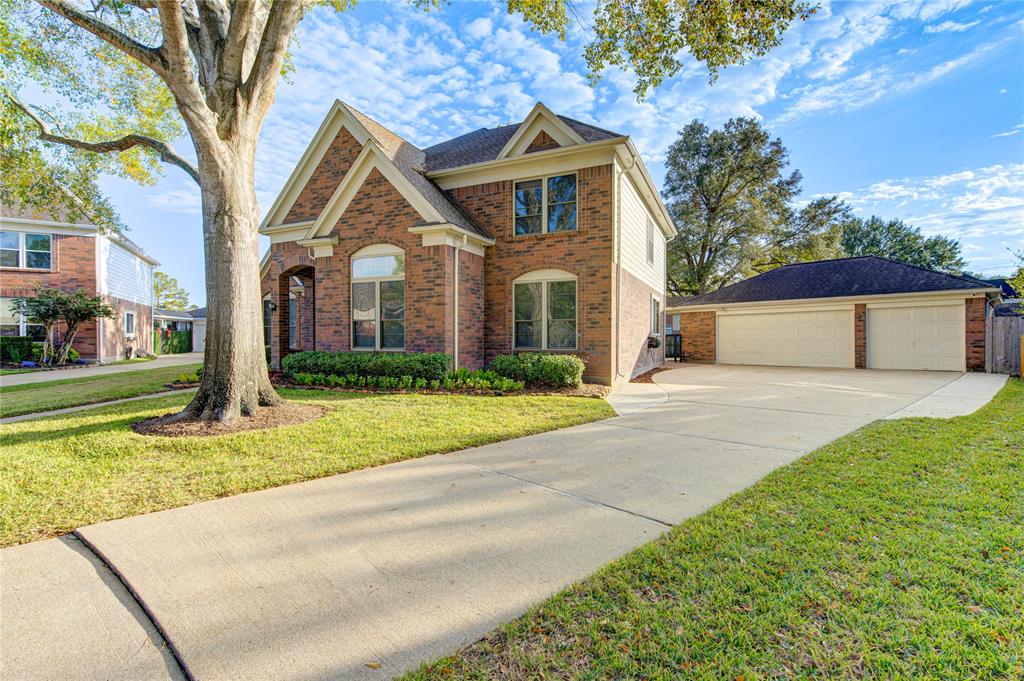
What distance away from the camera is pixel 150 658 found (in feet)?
6.31

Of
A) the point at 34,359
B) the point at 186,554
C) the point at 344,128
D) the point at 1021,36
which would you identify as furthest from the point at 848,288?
the point at 34,359

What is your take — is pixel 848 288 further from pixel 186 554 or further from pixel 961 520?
pixel 186 554

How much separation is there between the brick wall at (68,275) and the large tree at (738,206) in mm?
32349

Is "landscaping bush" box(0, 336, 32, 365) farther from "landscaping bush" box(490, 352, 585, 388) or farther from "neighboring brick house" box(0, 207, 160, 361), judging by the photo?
"landscaping bush" box(490, 352, 585, 388)

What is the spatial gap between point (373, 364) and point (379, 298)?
1.97m

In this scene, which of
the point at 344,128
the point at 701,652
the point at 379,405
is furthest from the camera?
the point at 344,128

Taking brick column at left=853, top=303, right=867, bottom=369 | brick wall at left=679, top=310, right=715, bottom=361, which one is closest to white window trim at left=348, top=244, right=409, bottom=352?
brick wall at left=679, top=310, right=715, bottom=361

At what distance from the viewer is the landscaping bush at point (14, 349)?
17.6 meters

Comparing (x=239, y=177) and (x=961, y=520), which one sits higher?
(x=239, y=177)

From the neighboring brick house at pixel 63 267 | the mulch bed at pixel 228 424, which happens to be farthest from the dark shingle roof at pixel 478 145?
the neighboring brick house at pixel 63 267

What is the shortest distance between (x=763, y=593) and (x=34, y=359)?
1039 inches

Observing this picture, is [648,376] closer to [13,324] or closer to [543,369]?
[543,369]

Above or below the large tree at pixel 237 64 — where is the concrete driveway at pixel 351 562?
below

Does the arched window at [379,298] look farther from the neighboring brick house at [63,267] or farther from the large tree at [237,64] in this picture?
the neighboring brick house at [63,267]
